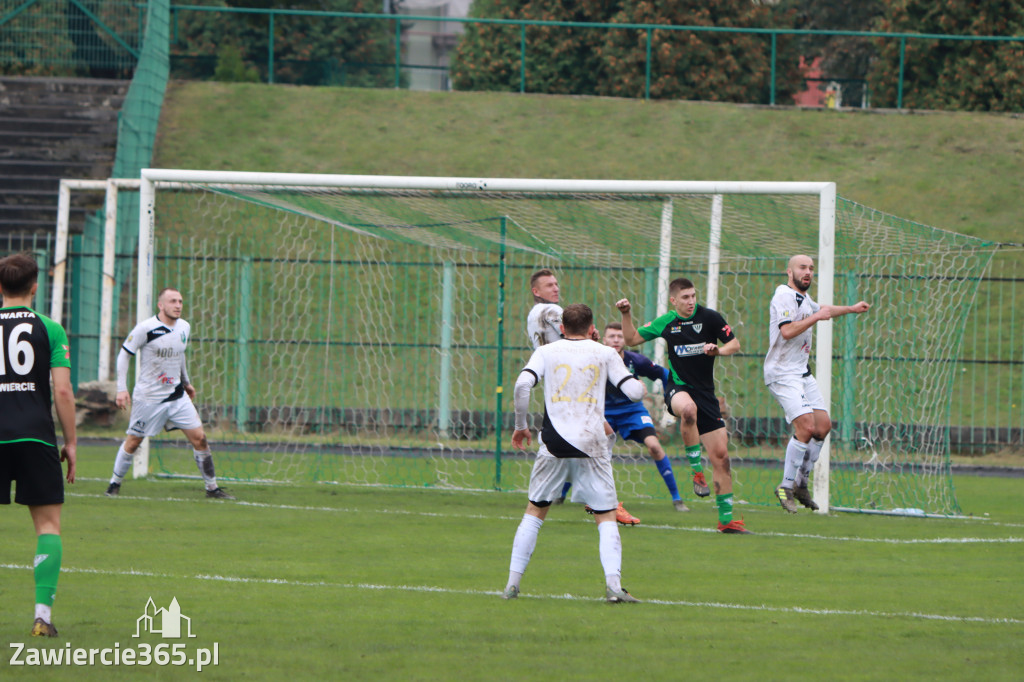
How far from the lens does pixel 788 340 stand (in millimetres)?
10211

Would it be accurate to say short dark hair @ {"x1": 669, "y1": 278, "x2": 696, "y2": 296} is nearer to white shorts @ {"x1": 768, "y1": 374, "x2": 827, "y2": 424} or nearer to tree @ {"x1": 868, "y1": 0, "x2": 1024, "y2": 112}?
white shorts @ {"x1": 768, "y1": 374, "x2": 827, "y2": 424}

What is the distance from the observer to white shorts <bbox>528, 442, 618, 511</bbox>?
658 centimetres

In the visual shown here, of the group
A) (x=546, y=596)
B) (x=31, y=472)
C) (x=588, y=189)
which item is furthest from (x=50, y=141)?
(x=546, y=596)

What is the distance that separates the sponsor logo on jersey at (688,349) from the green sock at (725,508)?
4.03 ft

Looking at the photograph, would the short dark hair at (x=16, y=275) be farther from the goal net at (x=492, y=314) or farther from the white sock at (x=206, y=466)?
the goal net at (x=492, y=314)

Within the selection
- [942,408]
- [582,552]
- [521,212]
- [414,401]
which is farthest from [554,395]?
[414,401]

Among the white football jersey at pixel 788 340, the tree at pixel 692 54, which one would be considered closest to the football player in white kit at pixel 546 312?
the white football jersey at pixel 788 340

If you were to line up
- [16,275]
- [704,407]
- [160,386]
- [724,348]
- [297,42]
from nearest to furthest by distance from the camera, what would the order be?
[16,275] < [724,348] < [704,407] < [160,386] < [297,42]

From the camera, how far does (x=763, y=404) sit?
18.7 metres

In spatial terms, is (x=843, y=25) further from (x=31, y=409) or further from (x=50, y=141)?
(x=31, y=409)

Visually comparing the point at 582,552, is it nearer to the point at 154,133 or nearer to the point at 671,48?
the point at 154,133

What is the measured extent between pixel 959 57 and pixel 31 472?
92.3ft

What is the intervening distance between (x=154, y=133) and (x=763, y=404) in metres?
13.8

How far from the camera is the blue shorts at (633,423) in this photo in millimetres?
10586
